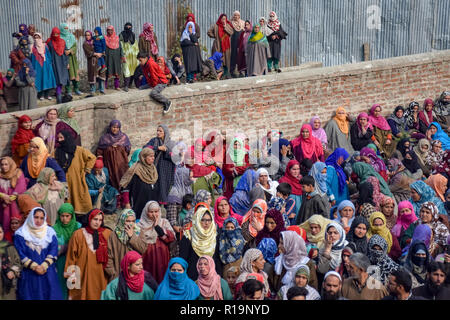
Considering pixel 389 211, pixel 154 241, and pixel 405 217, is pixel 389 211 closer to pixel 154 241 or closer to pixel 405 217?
pixel 405 217

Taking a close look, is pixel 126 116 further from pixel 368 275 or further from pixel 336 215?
pixel 368 275

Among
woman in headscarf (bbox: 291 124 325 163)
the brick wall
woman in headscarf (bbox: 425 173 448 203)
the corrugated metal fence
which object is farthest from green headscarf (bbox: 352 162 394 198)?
the corrugated metal fence

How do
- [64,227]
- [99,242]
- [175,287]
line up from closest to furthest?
[175,287] < [99,242] < [64,227]

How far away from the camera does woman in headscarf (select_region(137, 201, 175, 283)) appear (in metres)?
9.11

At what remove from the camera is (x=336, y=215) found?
10266mm

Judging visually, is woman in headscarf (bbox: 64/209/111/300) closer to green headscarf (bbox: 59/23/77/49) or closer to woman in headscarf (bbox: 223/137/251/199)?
woman in headscarf (bbox: 223/137/251/199)

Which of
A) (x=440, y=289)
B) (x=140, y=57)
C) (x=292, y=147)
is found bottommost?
(x=440, y=289)

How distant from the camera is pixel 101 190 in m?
11.1

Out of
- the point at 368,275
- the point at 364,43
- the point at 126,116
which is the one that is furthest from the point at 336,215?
the point at 364,43

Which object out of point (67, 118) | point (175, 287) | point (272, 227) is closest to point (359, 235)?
point (272, 227)

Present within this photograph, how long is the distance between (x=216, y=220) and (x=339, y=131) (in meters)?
5.17

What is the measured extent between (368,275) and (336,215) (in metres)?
1.92

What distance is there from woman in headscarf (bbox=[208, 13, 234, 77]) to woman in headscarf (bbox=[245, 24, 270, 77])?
53 centimetres

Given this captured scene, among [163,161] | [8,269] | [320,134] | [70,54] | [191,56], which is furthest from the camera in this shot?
[191,56]
